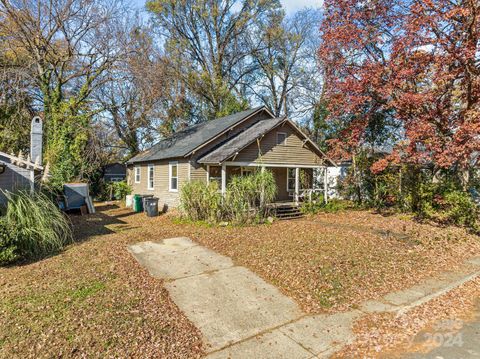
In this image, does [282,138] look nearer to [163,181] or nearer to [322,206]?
[322,206]

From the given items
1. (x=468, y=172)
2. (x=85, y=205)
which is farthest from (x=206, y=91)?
(x=468, y=172)

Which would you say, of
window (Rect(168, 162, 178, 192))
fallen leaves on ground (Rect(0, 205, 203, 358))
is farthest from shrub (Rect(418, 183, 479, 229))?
window (Rect(168, 162, 178, 192))

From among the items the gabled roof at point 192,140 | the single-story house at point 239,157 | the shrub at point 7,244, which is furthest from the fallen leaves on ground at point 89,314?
the gabled roof at point 192,140

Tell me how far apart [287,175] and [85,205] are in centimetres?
1169

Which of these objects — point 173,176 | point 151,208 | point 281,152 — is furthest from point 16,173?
point 281,152

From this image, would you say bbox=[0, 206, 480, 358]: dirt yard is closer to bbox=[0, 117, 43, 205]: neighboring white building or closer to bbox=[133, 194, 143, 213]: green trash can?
bbox=[0, 117, 43, 205]: neighboring white building

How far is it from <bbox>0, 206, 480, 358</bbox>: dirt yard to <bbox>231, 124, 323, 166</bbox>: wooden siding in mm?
4718

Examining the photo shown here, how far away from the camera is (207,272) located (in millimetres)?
6590

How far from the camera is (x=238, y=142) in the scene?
1518cm

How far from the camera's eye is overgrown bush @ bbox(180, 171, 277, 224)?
11.9 m

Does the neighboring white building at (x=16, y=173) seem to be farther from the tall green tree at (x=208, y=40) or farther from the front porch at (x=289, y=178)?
the tall green tree at (x=208, y=40)

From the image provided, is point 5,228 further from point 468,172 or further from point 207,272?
point 468,172

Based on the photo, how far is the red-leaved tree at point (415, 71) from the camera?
33.4 ft

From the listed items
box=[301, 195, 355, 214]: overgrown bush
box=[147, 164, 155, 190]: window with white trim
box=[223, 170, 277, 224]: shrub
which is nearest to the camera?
box=[223, 170, 277, 224]: shrub
